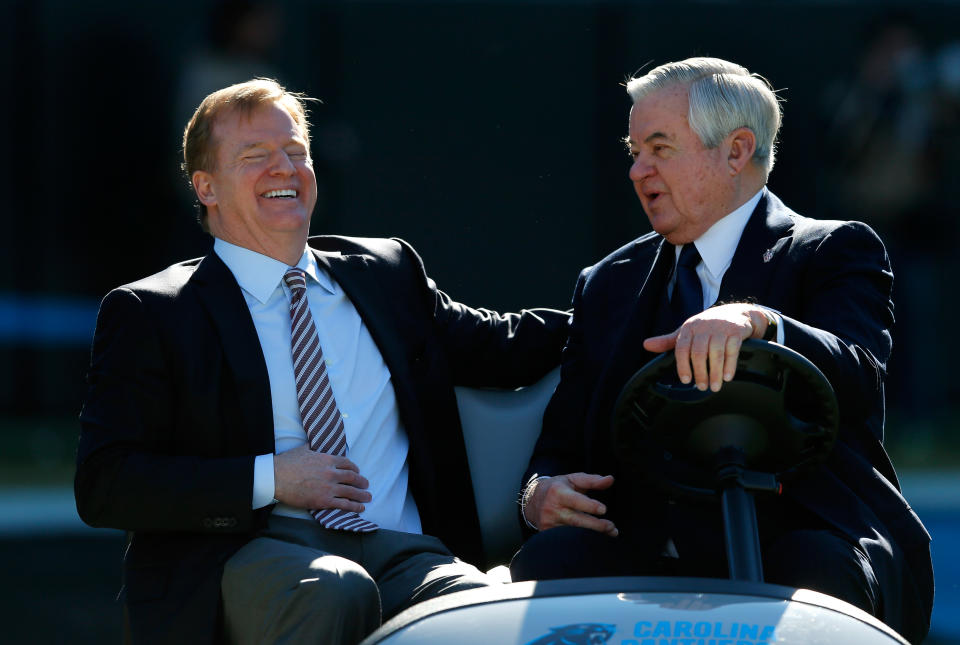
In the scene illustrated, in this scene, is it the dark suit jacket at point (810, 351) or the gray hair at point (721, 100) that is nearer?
the dark suit jacket at point (810, 351)

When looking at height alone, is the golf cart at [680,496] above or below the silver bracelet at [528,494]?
above

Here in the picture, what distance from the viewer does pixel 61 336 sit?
846cm

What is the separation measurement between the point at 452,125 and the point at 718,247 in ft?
14.2

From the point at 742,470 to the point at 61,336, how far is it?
639 centimetres

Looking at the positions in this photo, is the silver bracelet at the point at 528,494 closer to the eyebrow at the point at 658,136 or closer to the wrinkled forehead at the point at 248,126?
the eyebrow at the point at 658,136

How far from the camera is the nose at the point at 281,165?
130 inches

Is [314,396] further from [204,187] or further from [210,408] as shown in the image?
[204,187]

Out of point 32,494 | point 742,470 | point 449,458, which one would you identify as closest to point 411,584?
point 449,458

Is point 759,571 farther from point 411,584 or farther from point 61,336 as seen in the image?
point 61,336

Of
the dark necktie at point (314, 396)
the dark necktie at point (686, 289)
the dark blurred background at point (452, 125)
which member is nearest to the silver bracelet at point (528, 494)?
the dark necktie at point (314, 396)

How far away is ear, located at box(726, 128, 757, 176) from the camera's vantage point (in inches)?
128

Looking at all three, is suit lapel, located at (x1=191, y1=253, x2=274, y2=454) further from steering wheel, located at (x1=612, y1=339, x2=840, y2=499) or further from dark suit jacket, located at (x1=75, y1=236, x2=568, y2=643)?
steering wheel, located at (x1=612, y1=339, x2=840, y2=499)

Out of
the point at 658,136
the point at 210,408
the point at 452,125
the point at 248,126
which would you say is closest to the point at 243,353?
the point at 210,408

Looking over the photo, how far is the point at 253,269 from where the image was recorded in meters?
3.27
